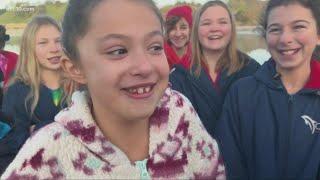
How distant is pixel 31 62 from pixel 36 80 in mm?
195

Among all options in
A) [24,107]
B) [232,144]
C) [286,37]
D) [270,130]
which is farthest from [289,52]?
[24,107]

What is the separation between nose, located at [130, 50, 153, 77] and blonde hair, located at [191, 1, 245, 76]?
160 centimetres

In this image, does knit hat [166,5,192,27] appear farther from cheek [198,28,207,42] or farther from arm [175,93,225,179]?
arm [175,93,225,179]

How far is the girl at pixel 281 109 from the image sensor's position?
2.12 m

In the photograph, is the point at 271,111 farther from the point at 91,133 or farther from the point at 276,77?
the point at 91,133

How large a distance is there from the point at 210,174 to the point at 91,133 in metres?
0.50

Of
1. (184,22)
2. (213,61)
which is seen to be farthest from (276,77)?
(184,22)

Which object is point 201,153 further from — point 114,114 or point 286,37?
point 286,37

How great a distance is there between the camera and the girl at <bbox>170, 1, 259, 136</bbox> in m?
2.82

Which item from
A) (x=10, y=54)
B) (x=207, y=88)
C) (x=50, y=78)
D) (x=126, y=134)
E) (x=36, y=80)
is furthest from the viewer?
(x=10, y=54)

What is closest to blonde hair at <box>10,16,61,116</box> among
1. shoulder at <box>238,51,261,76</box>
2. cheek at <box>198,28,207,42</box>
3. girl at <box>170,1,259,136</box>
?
girl at <box>170,1,259,136</box>

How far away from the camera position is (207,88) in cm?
284

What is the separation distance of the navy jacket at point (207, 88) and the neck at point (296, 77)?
55 centimetres

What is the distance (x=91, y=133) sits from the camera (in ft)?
4.86
